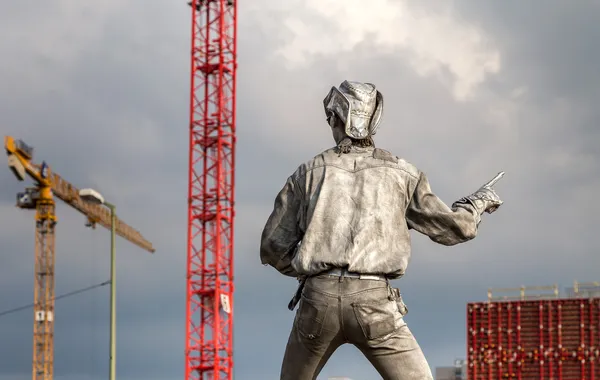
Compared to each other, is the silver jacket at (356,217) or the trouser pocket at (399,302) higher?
the silver jacket at (356,217)

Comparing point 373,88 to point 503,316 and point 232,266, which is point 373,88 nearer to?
point 232,266

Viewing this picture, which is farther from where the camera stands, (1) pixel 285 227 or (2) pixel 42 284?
(2) pixel 42 284

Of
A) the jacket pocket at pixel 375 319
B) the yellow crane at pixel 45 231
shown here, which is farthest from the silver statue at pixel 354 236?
the yellow crane at pixel 45 231

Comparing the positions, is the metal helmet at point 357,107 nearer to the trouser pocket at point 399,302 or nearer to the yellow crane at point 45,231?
the trouser pocket at point 399,302

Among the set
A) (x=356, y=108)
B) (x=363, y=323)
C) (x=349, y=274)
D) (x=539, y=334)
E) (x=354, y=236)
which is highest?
(x=539, y=334)

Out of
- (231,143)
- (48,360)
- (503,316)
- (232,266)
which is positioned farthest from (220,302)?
(503,316)

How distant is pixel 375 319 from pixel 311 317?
0.41 metres

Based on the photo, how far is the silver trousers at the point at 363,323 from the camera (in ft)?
32.1

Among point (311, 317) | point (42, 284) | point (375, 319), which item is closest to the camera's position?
point (375, 319)

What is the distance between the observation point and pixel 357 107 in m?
10.2

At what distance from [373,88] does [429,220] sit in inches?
36.5

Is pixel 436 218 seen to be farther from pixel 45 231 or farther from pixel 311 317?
pixel 45 231

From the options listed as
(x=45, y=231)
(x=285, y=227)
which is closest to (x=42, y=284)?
(x=45, y=231)

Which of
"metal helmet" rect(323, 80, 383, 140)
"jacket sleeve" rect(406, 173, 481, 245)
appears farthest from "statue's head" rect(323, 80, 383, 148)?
"jacket sleeve" rect(406, 173, 481, 245)
